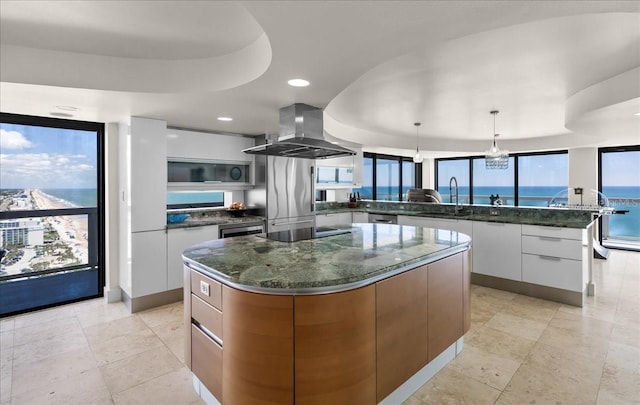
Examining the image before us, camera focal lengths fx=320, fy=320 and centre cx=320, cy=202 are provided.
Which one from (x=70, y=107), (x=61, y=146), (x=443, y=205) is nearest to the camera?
(x=70, y=107)

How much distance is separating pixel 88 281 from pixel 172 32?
3363mm

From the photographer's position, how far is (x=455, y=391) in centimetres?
207

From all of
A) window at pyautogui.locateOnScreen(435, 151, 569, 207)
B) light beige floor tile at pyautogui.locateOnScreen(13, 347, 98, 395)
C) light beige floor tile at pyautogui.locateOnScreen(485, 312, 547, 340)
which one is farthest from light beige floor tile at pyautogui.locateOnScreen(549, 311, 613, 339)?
window at pyautogui.locateOnScreen(435, 151, 569, 207)

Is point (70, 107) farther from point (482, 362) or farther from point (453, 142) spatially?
point (453, 142)

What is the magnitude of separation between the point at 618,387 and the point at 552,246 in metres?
1.81

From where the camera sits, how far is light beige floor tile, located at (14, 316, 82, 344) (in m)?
2.87

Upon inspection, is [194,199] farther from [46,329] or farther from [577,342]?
[577,342]

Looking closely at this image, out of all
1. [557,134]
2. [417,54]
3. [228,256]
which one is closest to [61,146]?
[228,256]

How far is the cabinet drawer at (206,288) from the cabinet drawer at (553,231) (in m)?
3.61

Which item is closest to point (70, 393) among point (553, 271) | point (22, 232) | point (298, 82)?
point (22, 232)

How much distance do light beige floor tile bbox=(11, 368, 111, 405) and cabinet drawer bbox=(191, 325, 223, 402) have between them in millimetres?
662

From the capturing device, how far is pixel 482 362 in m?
2.40

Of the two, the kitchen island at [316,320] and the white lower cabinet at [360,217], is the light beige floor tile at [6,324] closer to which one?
the kitchen island at [316,320]

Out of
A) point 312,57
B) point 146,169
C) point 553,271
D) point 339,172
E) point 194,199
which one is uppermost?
point 312,57
